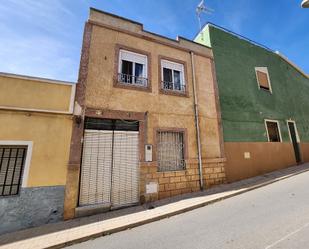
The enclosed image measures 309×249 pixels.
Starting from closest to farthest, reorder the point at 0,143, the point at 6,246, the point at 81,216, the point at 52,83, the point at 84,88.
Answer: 1. the point at 6,246
2. the point at 0,143
3. the point at 81,216
4. the point at 52,83
5. the point at 84,88

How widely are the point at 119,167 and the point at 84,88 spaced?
3267 mm

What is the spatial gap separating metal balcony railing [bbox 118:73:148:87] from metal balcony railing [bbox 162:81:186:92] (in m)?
1.00

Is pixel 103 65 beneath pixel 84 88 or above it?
above

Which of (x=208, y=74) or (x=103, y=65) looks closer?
(x=103, y=65)

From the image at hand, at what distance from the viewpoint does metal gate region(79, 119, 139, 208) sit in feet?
20.2

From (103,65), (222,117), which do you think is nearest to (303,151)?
(222,117)

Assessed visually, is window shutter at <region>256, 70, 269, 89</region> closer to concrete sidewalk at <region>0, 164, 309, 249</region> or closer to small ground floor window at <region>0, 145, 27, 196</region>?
concrete sidewalk at <region>0, 164, 309, 249</region>

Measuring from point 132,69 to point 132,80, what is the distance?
0.54 meters

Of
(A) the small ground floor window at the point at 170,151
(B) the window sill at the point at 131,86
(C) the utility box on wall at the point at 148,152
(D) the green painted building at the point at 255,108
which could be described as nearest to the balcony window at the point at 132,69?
(B) the window sill at the point at 131,86

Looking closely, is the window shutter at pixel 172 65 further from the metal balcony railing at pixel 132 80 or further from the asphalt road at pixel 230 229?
the asphalt road at pixel 230 229

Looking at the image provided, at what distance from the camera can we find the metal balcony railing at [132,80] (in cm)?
755

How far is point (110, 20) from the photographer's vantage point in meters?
7.80

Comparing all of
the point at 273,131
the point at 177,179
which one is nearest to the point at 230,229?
the point at 177,179

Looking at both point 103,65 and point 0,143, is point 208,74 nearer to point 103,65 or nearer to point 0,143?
point 103,65
